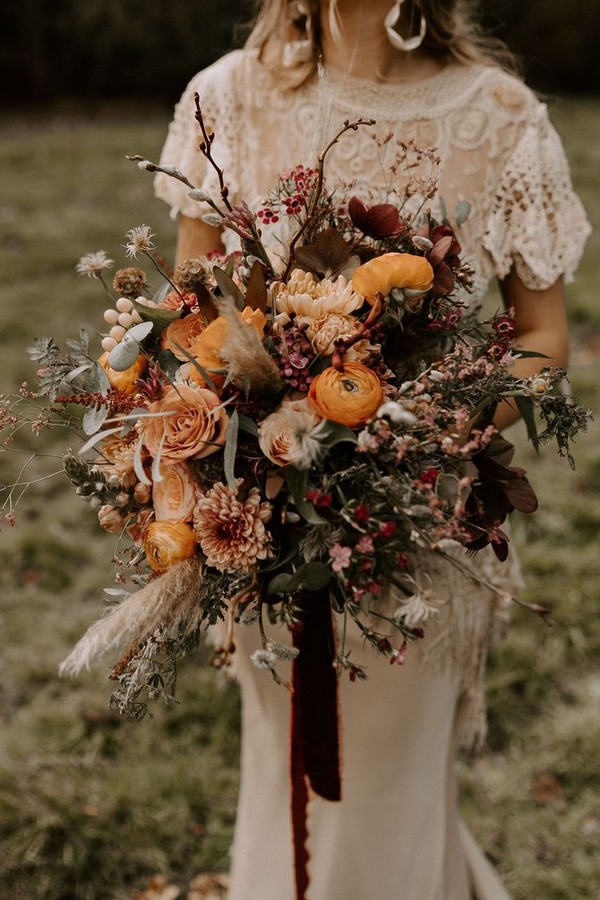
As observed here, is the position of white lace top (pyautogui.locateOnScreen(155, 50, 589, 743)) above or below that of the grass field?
above

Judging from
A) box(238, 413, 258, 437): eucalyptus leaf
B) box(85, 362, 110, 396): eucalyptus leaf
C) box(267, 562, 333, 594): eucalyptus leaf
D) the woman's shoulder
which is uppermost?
the woman's shoulder

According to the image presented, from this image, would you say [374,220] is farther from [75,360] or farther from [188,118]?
[188,118]

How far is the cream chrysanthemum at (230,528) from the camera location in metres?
1.18

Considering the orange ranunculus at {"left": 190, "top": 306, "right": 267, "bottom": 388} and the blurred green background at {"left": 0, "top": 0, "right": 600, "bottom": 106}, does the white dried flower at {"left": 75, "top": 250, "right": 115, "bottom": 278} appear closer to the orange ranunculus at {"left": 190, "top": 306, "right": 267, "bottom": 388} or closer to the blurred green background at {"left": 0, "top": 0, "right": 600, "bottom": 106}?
the orange ranunculus at {"left": 190, "top": 306, "right": 267, "bottom": 388}

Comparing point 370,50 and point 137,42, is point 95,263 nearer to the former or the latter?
point 370,50

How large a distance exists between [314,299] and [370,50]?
0.96 m

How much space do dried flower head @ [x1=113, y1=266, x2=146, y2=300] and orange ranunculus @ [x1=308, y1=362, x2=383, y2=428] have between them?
1.21ft

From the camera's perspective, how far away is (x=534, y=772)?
2.78 metres

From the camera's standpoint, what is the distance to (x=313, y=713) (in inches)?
63.9

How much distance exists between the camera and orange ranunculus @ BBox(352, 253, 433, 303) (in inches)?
48.8

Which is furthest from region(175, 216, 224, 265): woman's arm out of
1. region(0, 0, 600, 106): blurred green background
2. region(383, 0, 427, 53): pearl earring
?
region(0, 0, 600, 106): blurred green background

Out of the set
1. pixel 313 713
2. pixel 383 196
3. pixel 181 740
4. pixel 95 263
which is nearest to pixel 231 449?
pixel 95 263

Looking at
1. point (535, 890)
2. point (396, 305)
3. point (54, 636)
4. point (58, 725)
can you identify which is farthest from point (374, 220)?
point (54, 636)

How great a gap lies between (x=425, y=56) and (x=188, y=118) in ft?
1.89
